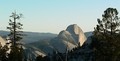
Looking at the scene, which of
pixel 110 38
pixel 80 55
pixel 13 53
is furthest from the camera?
pixel 80 55

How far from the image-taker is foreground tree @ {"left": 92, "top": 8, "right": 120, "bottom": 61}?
65750mm

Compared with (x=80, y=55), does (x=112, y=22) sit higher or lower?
higher

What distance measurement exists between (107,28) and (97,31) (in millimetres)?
1649

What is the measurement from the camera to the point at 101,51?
6644 cm

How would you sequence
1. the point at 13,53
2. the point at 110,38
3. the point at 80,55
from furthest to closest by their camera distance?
the point at 80,55 < the point at 13,53 < the point at 110,38

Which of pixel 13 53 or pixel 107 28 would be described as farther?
pixel 13 53

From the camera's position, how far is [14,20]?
83562 mm

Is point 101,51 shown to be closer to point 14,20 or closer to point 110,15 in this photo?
point 110,15

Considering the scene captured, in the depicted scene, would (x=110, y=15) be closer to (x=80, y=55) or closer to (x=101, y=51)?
(x=101, y=51)

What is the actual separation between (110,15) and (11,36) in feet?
81.7

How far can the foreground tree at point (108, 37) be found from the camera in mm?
65750

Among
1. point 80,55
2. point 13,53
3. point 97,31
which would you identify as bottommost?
point 80,55

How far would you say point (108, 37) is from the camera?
66312mm

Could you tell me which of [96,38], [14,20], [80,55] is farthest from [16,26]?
[80,55]
